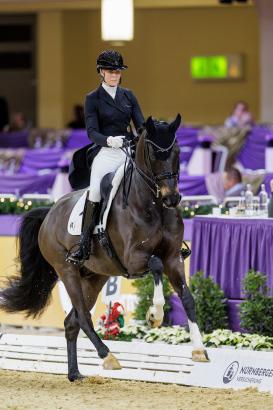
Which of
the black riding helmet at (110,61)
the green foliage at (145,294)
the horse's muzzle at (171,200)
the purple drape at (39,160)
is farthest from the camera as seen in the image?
the purple drape at (39,160)

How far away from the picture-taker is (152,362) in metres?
9.08

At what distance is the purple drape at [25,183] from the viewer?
16.1 metres

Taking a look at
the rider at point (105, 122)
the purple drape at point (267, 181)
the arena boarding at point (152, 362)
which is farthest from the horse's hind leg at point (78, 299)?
the purple drape at point (267, 181)

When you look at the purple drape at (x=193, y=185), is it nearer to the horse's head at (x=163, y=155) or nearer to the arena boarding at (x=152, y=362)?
the arena boarding at (x=152, y=362)

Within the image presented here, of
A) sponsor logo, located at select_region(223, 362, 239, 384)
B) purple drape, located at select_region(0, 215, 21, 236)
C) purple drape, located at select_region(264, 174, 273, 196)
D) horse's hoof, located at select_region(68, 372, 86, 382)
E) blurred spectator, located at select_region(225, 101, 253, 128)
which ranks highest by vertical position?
blurred spectator, located at select_region(225, 101, 253, 128)

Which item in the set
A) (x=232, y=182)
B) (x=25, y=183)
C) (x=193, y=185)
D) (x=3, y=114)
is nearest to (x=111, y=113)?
(x=232, y=182)

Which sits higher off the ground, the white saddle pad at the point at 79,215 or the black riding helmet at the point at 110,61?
the black riding helmet at the point at 110,61

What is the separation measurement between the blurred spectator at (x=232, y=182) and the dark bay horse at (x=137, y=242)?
4.13m

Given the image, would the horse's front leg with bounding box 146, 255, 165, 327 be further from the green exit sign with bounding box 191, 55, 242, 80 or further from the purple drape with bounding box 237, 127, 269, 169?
the green exit sign with bounding box 191, 55, 242, 80

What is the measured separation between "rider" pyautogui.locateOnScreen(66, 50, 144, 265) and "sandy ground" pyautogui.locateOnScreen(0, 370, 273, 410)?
95 cm

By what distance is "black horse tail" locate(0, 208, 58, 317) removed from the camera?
980 cm

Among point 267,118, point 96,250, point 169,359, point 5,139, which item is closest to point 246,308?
point 169,359

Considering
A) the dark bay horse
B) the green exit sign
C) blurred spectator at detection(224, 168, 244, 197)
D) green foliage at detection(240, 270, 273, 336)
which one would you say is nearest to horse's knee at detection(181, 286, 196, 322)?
the dark bay horse

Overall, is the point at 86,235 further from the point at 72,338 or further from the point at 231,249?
the point at 231,249
